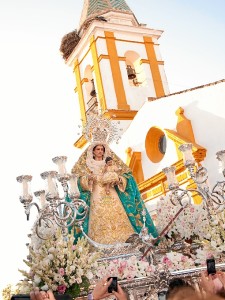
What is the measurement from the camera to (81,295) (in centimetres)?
431

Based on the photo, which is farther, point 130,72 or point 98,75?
point 130,72

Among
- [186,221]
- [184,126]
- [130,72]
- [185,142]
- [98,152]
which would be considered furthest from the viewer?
[130,72]

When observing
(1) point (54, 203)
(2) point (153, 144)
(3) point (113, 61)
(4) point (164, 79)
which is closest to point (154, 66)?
(4) point (164, 79)

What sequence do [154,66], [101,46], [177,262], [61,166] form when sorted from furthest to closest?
[154,66], [101,46], [61,166], [177,262]

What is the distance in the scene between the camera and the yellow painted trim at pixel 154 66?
→ 17.8 m

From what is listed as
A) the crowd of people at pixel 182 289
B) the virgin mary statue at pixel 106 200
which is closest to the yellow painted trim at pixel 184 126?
the virgin mary statue at pixel 106 200

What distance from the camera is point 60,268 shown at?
4.26 metres

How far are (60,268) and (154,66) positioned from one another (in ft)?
49.3

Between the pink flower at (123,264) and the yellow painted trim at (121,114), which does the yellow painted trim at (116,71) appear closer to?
the yellow painted trim at (121,114)

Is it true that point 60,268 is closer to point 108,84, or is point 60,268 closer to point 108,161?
point 108,161

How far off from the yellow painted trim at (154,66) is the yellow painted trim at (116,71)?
5.24ft

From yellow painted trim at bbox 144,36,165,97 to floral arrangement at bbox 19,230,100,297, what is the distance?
1374 centimetres

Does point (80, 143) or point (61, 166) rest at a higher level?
point (80, 143)

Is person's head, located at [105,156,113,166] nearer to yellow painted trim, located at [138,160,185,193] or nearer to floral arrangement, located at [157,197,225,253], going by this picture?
floral arrangement, located at [157,197,225,253]
